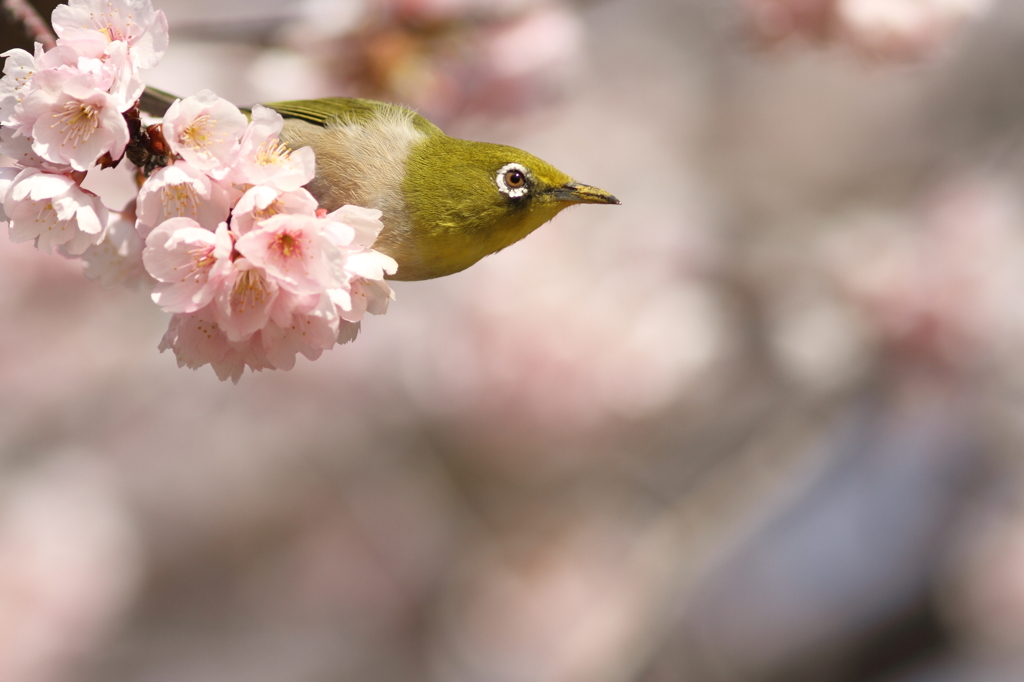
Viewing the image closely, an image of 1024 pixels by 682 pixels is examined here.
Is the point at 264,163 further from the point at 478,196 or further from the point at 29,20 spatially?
the point at 29,20

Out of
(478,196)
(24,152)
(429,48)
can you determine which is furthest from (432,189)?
(429,48)

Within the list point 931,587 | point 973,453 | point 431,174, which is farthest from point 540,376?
point 431,174

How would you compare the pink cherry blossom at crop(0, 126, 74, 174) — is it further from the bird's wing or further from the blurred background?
the blurred background

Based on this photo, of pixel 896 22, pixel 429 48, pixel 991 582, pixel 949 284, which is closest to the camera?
pixel 896 22

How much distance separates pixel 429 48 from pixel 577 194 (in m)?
1.19

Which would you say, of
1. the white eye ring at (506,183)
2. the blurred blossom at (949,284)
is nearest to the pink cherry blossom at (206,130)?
the white eye ring at (506,183)

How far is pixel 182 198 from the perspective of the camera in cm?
69

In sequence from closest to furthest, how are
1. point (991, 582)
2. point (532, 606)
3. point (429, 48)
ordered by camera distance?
1. point (429, 48)
2. point (991, 582)
3. point (532, 606)

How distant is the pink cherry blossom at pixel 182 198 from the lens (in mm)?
674

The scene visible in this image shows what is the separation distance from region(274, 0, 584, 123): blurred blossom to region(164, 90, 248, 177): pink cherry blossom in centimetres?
111

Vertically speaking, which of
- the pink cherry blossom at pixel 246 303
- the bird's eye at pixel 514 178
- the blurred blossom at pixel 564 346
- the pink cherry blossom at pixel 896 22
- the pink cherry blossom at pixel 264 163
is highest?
the pink cherry blossom at pixel 896 22

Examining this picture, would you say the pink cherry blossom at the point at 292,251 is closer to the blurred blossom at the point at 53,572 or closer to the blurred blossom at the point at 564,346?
the blurred blossom at the point at 564,346

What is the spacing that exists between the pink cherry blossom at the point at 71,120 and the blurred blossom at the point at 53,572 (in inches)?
114

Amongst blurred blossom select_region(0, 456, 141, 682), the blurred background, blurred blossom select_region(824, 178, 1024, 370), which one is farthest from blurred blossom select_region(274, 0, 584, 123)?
blurred blossom select_region(0, 456, 141, 682)
